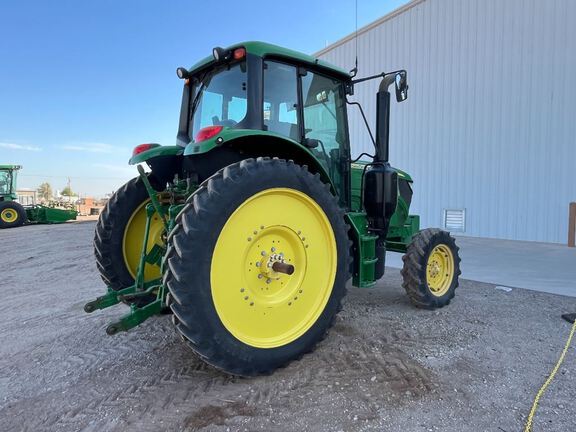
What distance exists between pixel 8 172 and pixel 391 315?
64.4 ft

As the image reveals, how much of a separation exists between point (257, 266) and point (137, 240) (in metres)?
1.56

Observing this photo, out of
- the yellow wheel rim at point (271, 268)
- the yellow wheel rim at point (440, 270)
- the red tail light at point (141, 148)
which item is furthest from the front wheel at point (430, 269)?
the red tail light at point (141, 148)

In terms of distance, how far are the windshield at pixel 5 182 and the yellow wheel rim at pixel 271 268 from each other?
19538mm

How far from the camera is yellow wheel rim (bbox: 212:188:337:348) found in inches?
89.1

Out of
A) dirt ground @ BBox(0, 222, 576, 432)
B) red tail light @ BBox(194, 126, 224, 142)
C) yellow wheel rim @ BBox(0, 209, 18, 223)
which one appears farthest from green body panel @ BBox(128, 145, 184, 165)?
yellow wheel rim @ BBox(0, 209, 18, 223)

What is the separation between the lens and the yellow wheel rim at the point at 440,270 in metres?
4.09

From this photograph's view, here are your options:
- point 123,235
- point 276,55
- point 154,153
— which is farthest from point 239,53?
point 123,235

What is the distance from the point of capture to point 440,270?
166 inches

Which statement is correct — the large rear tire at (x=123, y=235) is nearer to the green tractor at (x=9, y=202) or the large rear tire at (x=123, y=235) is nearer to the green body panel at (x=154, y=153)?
the green body panel at (x=154, y=153)

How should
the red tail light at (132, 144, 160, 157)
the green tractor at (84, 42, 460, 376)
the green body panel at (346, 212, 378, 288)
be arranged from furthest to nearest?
1. the green body panel at (346, 212, 378, 288)
2. the red tail light at (132, 144, 160, 157)
3. the green tractor at (84, 42, 460, 376)

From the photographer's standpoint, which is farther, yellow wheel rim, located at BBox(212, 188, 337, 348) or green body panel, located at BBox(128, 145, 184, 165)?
green body panel, located at BBox(128, 145, 184, 165)

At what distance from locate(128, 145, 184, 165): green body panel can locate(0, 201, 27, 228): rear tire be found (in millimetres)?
16917

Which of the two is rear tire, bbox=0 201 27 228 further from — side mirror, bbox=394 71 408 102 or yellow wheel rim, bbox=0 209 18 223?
side mirror, bbox=394 71 408 102

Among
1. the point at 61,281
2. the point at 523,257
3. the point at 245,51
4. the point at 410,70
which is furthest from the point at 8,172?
the point at 523,257
